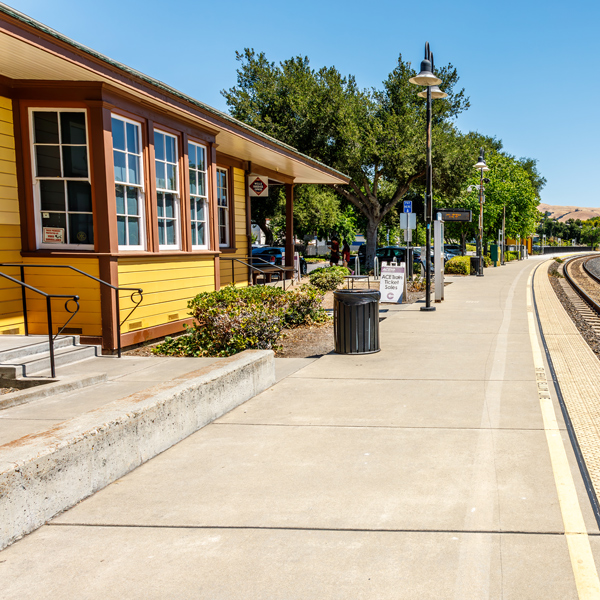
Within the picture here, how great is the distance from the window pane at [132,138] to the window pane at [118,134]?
169 millimetres

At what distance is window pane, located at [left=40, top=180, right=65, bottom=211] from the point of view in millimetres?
8406

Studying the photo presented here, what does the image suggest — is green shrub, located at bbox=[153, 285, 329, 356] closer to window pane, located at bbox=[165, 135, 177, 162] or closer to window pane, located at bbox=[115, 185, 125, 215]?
window pane, located at bbox=[115, 185, 125, 215]

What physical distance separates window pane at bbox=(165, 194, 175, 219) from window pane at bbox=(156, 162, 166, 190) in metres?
0.28

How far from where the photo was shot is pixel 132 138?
9.02 meters

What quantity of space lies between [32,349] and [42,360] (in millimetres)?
370

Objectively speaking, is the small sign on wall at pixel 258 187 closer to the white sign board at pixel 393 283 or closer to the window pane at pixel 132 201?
the white sign board at pixel 393 283

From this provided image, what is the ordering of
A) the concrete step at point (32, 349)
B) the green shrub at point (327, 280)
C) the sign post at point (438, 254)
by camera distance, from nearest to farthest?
the concrete step at point (32, 349)
the sign post at point (438, 254)
the green shrub at point (327, 280)

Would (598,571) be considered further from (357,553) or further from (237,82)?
(237,82)

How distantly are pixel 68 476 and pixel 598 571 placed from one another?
308 cm

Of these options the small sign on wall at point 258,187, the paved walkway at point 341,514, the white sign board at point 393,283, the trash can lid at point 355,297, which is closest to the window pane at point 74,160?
the trash can lid at point 355,297

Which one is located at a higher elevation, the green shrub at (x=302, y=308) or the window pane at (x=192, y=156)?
the window pane at (x=192, y=156)

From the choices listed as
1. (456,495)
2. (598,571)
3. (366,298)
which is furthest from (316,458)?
(366,298)

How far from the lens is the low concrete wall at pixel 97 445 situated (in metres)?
3.43

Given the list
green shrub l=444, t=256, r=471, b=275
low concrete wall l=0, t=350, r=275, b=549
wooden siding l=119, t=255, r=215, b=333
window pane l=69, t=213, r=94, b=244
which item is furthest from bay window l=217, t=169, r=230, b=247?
green shrub l=444, t=256, r=471, b=275
